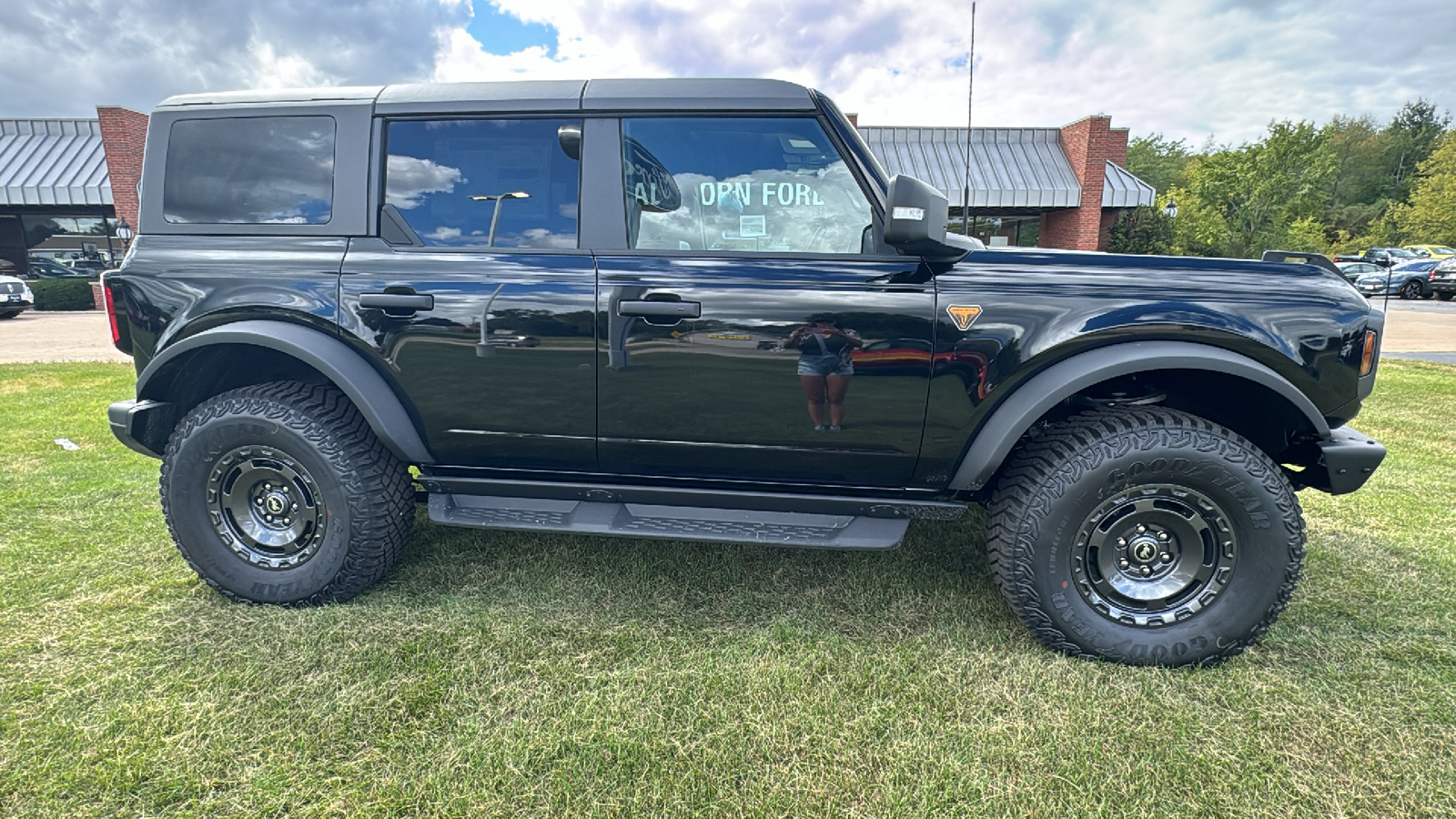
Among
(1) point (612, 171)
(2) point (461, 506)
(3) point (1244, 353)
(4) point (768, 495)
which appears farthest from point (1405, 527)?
(2) point (461, 506)

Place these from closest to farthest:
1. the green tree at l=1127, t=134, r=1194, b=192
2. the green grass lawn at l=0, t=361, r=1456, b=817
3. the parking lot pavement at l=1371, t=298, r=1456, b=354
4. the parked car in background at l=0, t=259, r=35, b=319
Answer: the green grass lawn at l=0, t=361, r=1456, b=817 → the parking lot pavement at l=1371, t=298, r=1456, b=354 → the parked car in background at l=0, t=259, r=35, b=319 → the green tree at l=1127, t=134, r=1194, b=192

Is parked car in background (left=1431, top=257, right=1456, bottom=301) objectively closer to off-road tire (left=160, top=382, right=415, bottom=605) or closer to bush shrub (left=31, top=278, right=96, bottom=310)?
off-road tire (left=160, top=382, right=415, bottom=605)

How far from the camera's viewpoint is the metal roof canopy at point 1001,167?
59.3 ft

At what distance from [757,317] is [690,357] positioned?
267 mm

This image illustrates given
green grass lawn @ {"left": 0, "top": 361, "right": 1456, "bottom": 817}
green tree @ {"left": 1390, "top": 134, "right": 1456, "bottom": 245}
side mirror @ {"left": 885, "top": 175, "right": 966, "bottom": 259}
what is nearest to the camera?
green grass lawn @ {"left": 0, "top": 361, "right": 1456, "bottom": 817}

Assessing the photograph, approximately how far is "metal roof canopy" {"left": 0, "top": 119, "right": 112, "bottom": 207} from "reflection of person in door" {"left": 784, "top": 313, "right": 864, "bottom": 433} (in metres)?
24.0

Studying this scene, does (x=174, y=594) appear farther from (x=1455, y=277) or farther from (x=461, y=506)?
(x=1455, y=277)

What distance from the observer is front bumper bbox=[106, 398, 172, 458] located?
260 cm

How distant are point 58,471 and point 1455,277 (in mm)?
29705

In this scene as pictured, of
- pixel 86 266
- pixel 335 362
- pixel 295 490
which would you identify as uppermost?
pixel 86 266

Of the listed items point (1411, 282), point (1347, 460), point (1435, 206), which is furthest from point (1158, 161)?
point (1347, 460)

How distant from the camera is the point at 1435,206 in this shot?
34.8m

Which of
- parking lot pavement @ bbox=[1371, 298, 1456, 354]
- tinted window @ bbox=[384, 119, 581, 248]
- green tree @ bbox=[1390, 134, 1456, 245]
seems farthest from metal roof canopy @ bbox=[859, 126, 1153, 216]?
green tree @ bbox=[1390, 134, 1456, 245]

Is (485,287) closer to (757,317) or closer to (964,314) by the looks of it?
(757,317)
